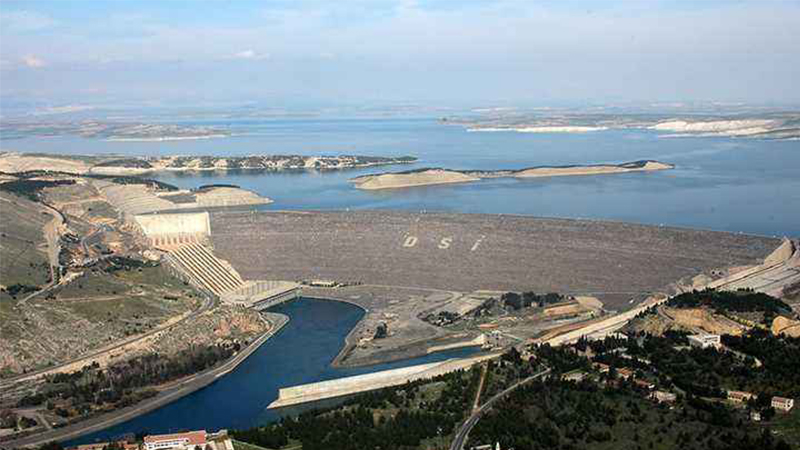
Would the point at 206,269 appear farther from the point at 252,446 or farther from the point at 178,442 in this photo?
the point at 252,446

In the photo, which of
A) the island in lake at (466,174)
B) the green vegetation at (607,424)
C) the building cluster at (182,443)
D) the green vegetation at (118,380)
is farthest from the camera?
the island in lake at (466,174)

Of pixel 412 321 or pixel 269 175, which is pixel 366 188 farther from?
pixel 412 321

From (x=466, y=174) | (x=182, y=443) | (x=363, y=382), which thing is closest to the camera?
(x=182, y=443)

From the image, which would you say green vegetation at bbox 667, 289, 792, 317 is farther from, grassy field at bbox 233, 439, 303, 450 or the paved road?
the paved road

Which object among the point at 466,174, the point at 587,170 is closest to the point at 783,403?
the point at 466,174

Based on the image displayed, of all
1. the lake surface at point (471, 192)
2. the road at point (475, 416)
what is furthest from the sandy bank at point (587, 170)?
the road at point (475, 416)

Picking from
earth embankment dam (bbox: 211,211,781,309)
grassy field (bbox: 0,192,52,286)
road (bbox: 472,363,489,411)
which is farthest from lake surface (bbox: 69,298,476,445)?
grassy field (bbox: 0,192,52,286)

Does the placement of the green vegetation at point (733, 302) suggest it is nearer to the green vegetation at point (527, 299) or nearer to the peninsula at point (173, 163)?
the green vegetation at point (527, 299)
